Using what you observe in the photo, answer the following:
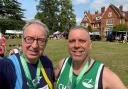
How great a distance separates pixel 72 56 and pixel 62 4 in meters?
105

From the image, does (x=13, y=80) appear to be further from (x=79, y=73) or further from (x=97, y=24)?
(x=97, y=24)

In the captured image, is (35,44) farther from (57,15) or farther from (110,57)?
(57,15)

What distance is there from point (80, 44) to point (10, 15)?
77627 millimetres

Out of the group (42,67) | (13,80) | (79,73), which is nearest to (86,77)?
(79,73)

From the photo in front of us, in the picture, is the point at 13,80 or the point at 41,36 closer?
the point at 13,80

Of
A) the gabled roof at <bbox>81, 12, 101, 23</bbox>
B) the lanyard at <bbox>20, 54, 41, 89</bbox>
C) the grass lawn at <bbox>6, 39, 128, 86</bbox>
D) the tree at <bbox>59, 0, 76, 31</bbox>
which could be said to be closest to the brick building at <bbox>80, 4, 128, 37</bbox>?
the gabled roof at <bbox>81, 12, 101, 23</bbox>

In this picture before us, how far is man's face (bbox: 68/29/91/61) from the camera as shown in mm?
4273

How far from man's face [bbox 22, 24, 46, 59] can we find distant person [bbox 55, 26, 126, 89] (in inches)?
17.7

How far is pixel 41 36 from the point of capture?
13.2ft

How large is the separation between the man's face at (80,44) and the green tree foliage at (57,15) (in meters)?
102

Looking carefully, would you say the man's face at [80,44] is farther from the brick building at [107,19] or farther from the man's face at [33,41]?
the brick building at [107,19]

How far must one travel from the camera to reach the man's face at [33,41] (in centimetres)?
396

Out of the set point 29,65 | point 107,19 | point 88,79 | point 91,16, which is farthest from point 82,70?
point 91,16

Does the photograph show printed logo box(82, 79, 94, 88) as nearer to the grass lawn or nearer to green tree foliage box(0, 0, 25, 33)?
the grass lawn
